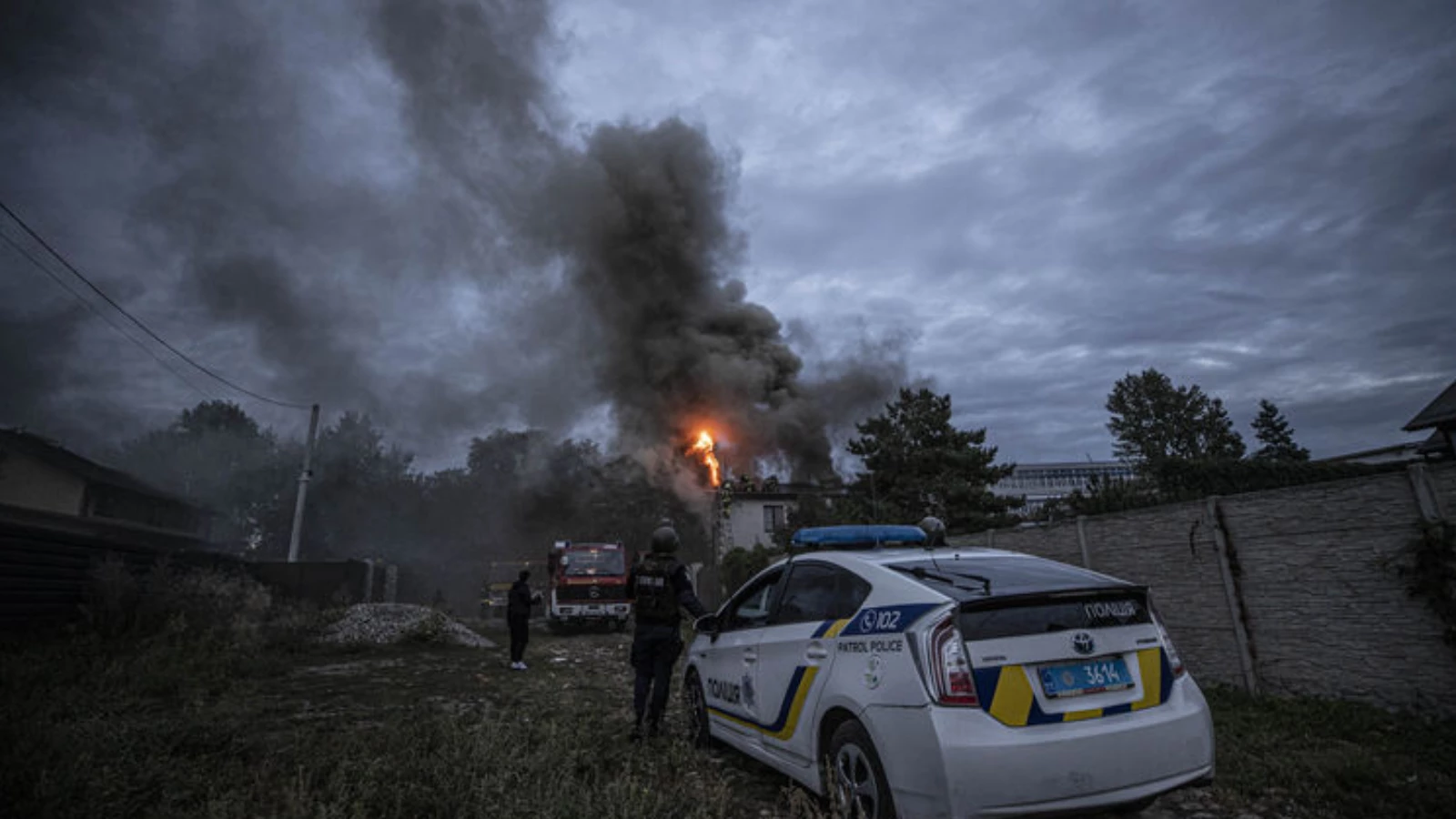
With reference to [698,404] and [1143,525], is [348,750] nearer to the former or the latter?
[1143,525]

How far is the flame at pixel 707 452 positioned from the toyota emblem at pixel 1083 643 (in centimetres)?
2390

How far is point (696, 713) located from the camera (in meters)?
5.16

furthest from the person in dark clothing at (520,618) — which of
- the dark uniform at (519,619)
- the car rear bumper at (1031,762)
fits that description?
the car rear bumper at (1031,762)

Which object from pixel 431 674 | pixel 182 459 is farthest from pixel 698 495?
pixel 182 459

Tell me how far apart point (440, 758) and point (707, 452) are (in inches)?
898

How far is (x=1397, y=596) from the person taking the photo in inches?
196

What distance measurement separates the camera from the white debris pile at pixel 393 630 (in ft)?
44.6

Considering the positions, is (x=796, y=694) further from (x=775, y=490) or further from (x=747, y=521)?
(x=747, y=521)

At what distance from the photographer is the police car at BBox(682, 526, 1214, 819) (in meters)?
2.51

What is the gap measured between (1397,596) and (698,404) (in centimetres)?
2414

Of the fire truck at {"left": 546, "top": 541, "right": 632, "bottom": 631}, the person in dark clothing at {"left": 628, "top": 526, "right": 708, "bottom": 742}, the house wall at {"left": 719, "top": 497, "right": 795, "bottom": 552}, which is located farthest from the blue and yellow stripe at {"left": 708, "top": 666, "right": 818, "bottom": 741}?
the house wall at {"left": 719, "top": 497, "right": 795, "bottom": 552}

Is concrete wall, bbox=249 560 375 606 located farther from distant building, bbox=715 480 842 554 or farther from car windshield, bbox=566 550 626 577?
distant building, bbox=715 480 842 554

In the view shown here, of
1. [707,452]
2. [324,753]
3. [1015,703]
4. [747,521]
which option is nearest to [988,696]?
[1015,703]

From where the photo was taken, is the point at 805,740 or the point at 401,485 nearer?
the point at 805,740
